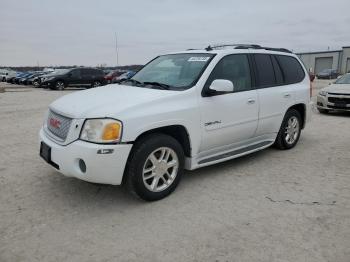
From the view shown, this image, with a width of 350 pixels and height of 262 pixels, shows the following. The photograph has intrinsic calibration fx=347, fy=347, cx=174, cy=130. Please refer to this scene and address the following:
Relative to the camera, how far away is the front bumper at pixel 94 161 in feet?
11.6

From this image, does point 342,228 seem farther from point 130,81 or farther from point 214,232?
point 130,81

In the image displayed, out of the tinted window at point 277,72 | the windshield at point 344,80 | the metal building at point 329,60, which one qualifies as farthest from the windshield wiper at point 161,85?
the metal building at point 329,60

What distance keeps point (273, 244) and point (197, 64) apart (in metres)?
2.54

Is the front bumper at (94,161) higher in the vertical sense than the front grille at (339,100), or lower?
higher

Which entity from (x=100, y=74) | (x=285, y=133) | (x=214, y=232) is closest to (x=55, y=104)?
(x=214, y=232)

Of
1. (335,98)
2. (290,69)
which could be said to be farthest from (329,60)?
(290,69)

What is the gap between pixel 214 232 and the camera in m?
3.33

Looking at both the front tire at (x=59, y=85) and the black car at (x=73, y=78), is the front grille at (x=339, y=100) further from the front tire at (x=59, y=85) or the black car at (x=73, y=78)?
the front tire at (x=59, y=85)

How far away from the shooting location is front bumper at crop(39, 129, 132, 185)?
3.54 metres

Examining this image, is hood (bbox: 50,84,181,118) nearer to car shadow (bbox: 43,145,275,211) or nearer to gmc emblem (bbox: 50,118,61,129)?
gmc emblem (bbox: 50,118,61,129)

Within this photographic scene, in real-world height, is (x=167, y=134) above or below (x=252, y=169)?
above

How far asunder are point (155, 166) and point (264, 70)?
258 cm

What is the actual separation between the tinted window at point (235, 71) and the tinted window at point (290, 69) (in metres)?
1.09

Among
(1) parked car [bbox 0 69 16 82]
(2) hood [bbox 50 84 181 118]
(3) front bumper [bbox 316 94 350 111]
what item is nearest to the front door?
(2) hood [bbox 50 84 181 118]
